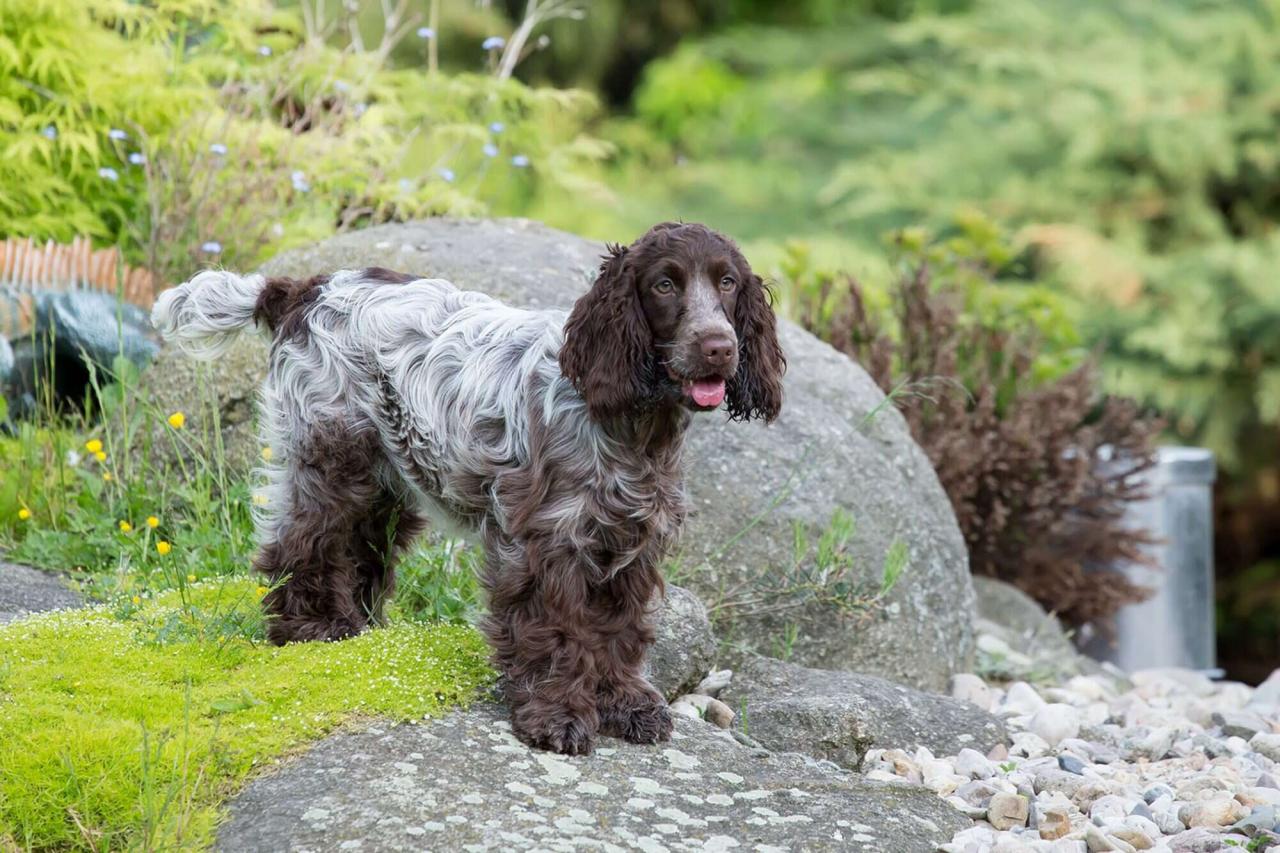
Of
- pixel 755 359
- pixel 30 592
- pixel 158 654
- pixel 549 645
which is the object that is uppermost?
pixel 755 359

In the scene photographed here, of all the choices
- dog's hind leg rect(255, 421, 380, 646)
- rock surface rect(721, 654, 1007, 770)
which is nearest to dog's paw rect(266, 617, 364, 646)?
dog's hind leg rect(255, 421, 380, 646)

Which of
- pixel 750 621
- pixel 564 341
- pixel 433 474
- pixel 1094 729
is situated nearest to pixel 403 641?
pixel 433 474

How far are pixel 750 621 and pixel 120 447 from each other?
8.97ft

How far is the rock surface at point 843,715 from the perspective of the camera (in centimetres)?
504

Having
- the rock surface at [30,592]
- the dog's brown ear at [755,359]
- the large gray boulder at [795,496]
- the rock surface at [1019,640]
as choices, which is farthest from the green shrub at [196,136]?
the dog's brown ear at [755,359]

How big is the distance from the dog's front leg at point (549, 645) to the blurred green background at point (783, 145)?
11.7 feet

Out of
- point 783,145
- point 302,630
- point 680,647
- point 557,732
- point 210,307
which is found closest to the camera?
point 557,732

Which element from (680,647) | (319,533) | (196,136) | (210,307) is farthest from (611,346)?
(196,136)

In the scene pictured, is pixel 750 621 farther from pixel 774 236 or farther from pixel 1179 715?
pixel 774 236

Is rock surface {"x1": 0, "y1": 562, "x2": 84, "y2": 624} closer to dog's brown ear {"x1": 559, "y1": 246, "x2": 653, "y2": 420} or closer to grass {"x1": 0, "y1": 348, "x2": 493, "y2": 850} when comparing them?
grass {"x1": 0, "y1": 348, "x2": 493, "y2": 850}

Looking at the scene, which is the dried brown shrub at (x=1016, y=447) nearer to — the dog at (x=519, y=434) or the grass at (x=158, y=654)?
the grass at (x=158, y=654)

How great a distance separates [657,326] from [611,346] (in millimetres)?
141

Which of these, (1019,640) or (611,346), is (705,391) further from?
(1019,640)

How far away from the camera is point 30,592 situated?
5727mm
